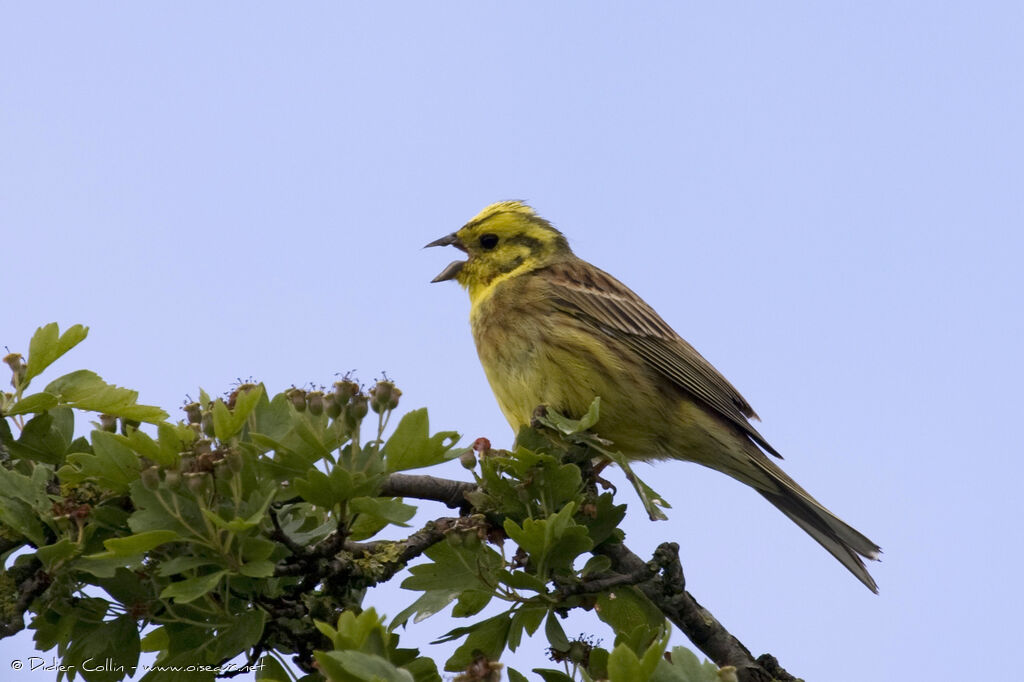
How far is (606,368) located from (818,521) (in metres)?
1.29

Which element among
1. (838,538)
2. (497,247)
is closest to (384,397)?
(838,538)

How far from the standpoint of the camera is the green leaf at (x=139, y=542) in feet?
8.41

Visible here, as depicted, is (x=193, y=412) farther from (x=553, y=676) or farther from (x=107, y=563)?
(x=553, y=676)

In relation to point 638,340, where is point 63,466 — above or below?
below

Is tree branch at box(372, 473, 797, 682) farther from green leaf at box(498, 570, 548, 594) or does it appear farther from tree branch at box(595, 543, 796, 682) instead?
green leaf at box(498, 570, 548, 594)

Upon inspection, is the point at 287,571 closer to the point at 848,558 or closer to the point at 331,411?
the point at 331,411

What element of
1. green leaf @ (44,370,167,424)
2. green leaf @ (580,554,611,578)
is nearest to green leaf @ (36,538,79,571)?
green leaf @ (44,370,167,424)

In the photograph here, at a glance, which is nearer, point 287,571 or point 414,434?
point 414,434

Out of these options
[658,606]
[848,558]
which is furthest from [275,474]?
[848,558]

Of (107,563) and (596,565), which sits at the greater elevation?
(596,565)

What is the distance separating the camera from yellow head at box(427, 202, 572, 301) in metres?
6.69

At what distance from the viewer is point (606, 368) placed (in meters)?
5.97

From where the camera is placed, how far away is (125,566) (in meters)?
2.75

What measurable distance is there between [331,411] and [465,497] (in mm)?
734
